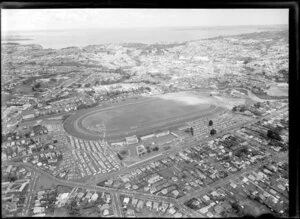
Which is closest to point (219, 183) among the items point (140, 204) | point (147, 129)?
point (140, 204)

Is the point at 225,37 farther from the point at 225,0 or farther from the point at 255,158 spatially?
the point at 225,0

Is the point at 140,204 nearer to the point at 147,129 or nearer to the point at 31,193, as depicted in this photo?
the point at 31,193

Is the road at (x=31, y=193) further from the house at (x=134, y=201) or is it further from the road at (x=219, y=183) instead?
the road at (x=219, y=183)

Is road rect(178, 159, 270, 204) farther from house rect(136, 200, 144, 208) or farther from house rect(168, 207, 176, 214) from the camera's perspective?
house rect(136, 200, 144, 208)

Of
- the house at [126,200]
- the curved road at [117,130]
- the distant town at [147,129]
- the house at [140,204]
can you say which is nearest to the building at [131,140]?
the distant town at [147,129]

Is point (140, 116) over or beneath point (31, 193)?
over
